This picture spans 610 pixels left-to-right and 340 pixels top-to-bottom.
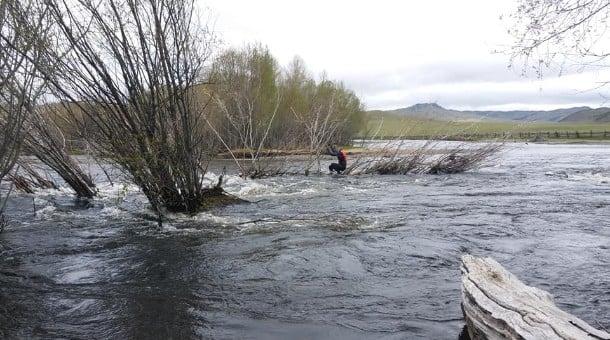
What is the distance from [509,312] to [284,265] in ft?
14.3

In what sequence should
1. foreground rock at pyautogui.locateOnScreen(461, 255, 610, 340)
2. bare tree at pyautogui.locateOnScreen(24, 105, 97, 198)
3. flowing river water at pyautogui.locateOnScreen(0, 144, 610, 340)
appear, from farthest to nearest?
bare tree at pyautogui.locateOnScreen(24, 105, 97, 198), flowing river water at pyautogui.locateOnScreen(0, 144, 610, 340), foreground rock at pyautogui.locateOnScreen(461, 255, 610, 340)

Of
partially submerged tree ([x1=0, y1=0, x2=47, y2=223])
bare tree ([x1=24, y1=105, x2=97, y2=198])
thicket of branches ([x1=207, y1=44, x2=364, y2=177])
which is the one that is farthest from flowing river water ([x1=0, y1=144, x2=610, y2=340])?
thicket of branches ([x1=207, y1=44, x2=364, y2=177])

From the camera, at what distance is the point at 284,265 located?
7930 mm

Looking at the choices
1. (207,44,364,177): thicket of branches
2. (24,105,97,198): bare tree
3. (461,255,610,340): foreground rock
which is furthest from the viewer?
(207,44,364,177): thicket of branches

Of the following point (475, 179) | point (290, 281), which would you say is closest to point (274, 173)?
point (475, 179)

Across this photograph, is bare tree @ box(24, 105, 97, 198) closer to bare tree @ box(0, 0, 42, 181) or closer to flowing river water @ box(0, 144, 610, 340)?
flowing river water @ box(0, 144, 610, 340)

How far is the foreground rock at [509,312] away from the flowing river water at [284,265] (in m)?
0.69

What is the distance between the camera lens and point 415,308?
6031mm

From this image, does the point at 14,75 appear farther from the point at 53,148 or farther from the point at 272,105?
the point at 272,105

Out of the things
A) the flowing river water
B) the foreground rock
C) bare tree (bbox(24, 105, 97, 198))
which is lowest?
the flowing river water

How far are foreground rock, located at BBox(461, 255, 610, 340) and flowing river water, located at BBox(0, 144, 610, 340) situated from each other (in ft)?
2.25

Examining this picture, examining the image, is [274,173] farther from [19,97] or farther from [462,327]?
[462,327]

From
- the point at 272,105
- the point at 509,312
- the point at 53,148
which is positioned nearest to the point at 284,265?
the point at 509,312

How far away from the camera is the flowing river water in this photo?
5.64m
